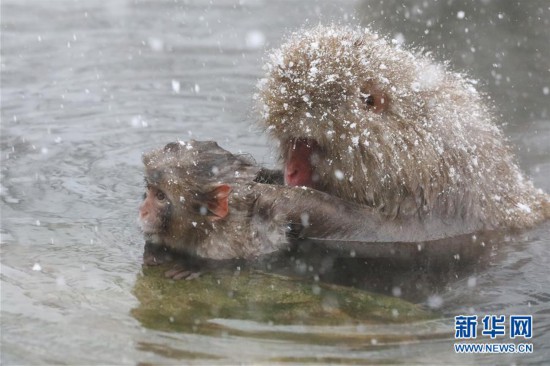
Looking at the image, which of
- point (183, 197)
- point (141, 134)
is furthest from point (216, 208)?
point (141, 134)

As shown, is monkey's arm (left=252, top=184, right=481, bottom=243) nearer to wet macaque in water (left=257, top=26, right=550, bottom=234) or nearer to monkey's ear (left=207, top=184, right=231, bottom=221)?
wet macaque in water (left=257, top=26, right=550, bottom=234)

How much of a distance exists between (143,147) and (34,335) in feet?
10.2

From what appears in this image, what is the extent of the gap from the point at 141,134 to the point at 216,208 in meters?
2.45

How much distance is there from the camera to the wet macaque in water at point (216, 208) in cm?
439

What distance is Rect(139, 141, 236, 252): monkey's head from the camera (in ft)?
14.4

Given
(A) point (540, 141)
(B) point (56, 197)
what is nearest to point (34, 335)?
(B) point (56, 197)

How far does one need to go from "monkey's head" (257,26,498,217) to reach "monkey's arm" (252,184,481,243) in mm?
92

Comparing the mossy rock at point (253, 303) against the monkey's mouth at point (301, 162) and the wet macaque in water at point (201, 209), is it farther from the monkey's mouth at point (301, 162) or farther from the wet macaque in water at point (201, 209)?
the monkey's mouth at point (301, 162)

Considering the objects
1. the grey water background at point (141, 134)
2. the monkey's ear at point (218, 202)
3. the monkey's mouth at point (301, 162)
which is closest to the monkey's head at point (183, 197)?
the monkey's ear at point (218, 202)

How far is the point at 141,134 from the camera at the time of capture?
6.66m

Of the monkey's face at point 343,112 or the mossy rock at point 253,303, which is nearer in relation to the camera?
the mossy rock at point 253,303

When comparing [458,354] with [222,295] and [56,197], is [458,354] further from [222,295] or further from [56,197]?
[56,197]

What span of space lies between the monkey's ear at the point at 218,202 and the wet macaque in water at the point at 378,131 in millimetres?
466

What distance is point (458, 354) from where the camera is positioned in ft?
11.5
